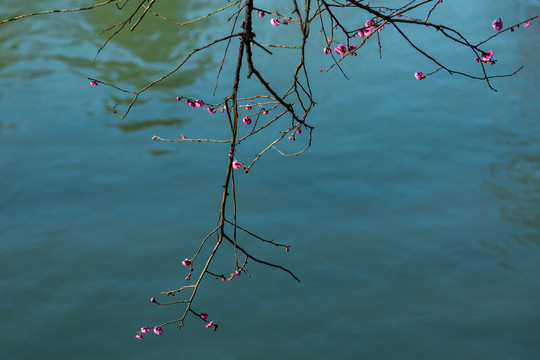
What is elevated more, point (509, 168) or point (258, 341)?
point (509, 168)

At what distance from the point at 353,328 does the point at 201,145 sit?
176cm

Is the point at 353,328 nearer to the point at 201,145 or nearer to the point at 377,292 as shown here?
the point at 377,292

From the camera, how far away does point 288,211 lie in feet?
13.2

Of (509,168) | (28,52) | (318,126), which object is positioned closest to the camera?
(509,168)

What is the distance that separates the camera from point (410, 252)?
149 inches

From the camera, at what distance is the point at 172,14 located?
5.99 metres

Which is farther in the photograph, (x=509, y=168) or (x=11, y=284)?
(x=509, y=168)

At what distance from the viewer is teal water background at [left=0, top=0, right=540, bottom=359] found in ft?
11.0

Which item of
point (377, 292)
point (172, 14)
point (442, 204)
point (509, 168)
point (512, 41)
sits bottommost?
point (377, 292)

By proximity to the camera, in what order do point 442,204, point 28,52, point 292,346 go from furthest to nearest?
point 28,52 < point 442,204 < point 292,346

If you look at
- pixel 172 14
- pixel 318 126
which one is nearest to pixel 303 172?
pixel 318 126

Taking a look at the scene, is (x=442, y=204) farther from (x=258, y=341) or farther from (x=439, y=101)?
(x=258, y=341)

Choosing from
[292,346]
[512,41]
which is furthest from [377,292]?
[512,41]

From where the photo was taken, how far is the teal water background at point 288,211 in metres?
3.34
